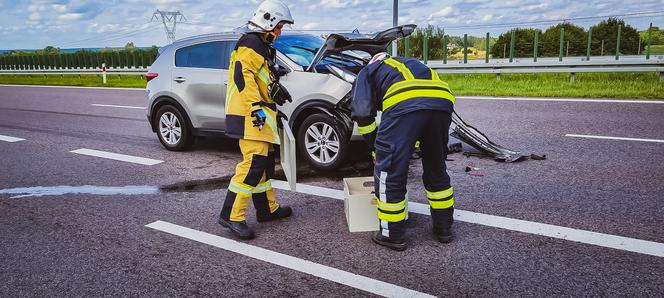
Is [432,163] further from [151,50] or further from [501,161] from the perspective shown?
[151,50]

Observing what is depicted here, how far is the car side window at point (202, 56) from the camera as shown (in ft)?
23.8

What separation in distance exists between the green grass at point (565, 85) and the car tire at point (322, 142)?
764 centimetres

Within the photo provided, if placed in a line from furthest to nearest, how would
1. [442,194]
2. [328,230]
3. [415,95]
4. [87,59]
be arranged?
[87,59] < [328,230] < [442,194] < [415,95]

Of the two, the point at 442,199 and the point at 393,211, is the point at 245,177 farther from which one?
the point at 442,199

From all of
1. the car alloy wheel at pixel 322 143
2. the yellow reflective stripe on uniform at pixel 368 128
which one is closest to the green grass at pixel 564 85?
the car alloy wheel at pixel 322 143

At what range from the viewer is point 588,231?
4.18 meters

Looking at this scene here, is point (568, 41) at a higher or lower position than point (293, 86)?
higher

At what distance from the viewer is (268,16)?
415 centimetres

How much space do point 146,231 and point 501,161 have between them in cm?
429

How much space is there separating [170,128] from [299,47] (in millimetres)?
2447

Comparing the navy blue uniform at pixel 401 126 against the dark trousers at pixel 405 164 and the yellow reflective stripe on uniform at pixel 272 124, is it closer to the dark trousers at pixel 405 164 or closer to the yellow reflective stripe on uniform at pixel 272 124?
the dark trousers at pixel 405 164

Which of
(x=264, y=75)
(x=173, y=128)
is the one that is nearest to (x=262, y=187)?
(x=264, y=75)

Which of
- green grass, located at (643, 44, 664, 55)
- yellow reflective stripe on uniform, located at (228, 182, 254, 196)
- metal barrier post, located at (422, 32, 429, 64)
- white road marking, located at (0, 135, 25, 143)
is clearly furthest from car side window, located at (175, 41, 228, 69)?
green grass, located at (643, 44, 664, 55)

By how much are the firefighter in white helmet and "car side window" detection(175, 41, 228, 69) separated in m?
3.00
